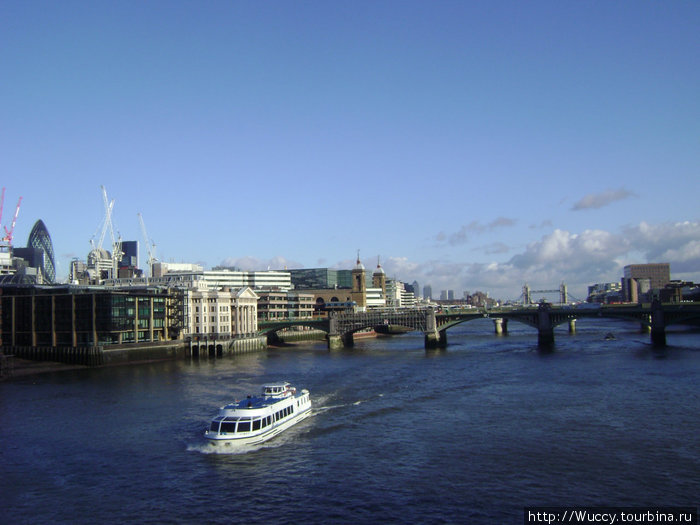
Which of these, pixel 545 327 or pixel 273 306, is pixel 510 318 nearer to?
pixel 545 327

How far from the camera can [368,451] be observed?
4497 cm

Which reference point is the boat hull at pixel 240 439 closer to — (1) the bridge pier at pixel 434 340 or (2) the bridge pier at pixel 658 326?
(1) the bridge pier at pixel 434 340

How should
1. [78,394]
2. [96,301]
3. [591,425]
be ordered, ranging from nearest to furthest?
[591,425] → [78,394] → [96,301]

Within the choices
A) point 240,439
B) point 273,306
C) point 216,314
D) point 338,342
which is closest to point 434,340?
point 338,342

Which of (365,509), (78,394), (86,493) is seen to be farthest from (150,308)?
(365,509)

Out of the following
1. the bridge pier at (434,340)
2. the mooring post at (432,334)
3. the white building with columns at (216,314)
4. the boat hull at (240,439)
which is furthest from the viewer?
the white building with columns at (216,314)

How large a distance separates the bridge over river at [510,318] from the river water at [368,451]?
49589 millimetres

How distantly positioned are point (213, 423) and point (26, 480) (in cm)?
1331

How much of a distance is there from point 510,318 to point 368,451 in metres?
104

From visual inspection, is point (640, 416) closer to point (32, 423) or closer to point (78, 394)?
point (32, 423)

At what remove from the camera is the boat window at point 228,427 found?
46.8 m

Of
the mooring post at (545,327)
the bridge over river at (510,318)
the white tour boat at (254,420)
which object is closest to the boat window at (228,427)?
the white tour boat at (254,420)

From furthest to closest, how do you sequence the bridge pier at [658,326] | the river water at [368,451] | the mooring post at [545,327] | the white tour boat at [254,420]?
the mooring post at [545,327]
the bridge pier at [658,326]
the white tour boat at [254,420]
the river water at [368,451]

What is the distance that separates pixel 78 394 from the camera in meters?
73.9
